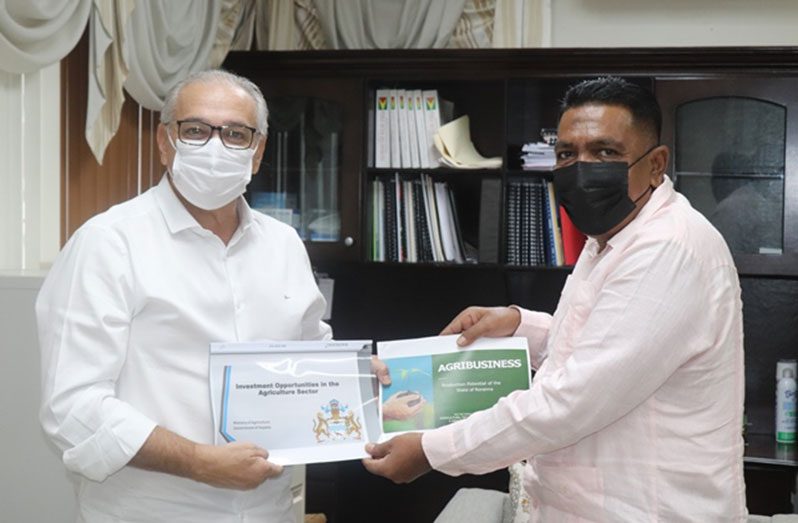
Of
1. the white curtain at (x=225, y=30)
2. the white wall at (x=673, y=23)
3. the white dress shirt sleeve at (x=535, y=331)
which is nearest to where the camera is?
the white dress shirt sleeve at (x=535, y=331)

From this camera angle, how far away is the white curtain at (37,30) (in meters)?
2.36

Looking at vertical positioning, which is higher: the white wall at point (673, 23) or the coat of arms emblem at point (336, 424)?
the white wall at point (673, 23)

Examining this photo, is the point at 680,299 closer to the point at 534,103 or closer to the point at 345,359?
the point at 345,359

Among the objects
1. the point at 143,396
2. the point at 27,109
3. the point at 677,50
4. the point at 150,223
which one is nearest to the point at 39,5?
the point at 27,109

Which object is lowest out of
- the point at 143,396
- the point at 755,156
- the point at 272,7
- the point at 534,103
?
the point at 143,396

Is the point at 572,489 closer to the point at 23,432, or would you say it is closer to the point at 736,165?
the point at 23,432

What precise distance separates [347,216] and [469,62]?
706 mm

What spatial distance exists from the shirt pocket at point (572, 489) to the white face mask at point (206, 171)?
76cm

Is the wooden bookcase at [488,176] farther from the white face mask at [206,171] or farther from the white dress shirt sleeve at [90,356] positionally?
the white dress shirt sleeve at [90,356]

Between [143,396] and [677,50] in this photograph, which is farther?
[677,50]

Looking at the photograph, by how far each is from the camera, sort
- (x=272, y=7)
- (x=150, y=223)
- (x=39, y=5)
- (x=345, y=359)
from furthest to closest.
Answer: (x=272, y=7) → (x=39, y=5) → (x=345, y=359) → (x=150, y=223)

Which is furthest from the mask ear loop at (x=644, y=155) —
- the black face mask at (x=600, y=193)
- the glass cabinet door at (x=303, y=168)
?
the glass cabinet door at (x=303, y=168)

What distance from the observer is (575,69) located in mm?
3373

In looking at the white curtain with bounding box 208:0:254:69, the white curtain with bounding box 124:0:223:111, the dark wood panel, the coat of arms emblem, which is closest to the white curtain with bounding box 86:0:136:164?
the white curtain with bounding box 124:0:223:111
